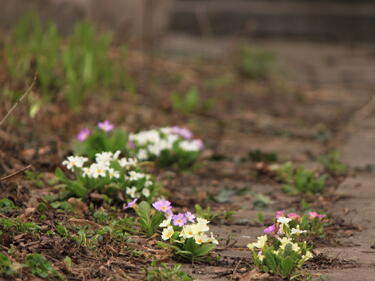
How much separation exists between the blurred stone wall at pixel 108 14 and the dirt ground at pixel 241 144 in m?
0.49

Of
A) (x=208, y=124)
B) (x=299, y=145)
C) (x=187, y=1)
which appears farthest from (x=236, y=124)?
(x=187, y=1)

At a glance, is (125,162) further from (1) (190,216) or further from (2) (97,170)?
(1) (190,216)

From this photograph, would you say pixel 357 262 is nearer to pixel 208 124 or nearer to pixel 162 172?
pixel 162 172

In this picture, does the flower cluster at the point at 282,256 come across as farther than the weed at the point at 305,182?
No

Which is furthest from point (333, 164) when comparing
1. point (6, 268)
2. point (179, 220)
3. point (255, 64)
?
point (255, 64)

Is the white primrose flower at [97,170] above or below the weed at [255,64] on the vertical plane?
below

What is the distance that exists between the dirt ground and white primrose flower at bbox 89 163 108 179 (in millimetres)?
269

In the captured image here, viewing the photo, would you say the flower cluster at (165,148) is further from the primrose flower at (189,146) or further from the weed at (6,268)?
the weed at (6,268)

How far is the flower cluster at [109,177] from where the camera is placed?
126 inches

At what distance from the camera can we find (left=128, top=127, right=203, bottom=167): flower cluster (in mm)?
4027

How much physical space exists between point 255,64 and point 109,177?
171 inches

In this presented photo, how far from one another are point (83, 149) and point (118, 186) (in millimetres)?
521

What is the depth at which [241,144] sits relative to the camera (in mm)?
4949

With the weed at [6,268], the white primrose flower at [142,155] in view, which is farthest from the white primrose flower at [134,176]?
the weed at [6,268]
